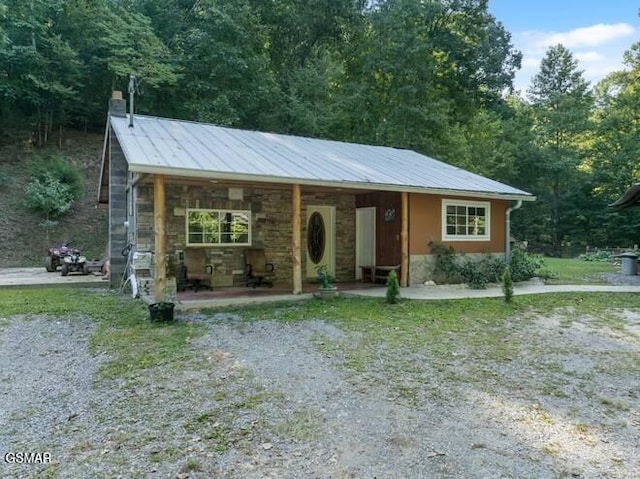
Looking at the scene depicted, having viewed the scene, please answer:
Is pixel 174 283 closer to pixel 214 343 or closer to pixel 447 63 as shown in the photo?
pixel 214 343

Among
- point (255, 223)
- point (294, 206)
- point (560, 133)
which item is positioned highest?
point (560, 133)

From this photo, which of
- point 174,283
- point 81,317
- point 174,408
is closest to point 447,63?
point 174,283

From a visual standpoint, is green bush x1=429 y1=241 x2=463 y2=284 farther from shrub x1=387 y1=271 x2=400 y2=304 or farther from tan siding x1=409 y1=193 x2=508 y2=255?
shrub x1=387 y1=271 x2=400 y2=304

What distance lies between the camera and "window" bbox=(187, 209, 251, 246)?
9914 mm

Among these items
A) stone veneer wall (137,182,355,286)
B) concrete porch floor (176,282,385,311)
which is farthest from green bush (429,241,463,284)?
stone veneer wall (137,182,355,286)

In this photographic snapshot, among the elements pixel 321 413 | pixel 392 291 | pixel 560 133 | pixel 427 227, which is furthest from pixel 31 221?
pixel 560 133

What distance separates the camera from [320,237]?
11.5 m

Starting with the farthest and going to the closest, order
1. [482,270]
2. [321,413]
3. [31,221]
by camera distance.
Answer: [31,221] < [482,270] < [321,413]

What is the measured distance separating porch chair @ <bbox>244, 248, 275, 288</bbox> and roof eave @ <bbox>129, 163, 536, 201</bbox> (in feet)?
8.45

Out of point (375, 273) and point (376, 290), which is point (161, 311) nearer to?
point (376, 290)

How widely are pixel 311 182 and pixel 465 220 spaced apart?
4995mm

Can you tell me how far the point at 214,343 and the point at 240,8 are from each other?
1853 centimetres

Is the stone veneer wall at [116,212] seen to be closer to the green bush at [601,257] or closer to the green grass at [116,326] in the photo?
the green grass at [116,326]

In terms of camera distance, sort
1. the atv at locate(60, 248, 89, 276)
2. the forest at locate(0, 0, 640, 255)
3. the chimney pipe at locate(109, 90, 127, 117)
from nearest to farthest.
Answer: the chimney pipe at locate(109, 90, 127, 117), the atv at locate(60, 248, 89, 276), the forest at locate(0, 0, 640, 255)
